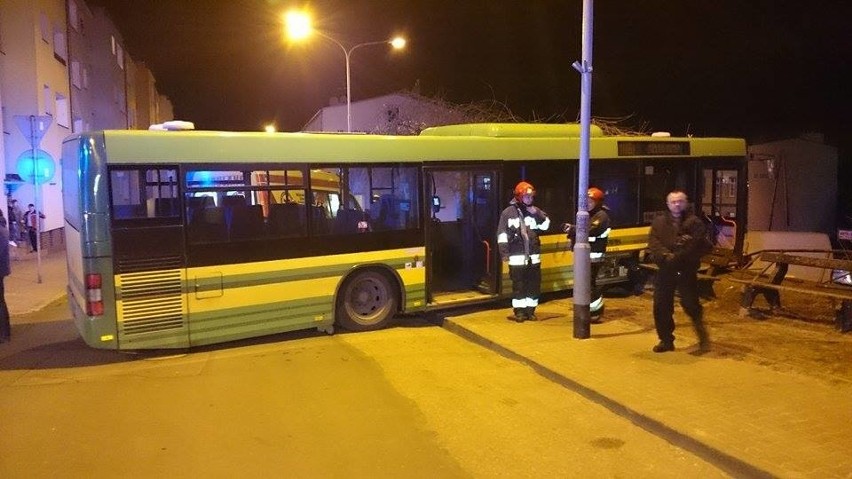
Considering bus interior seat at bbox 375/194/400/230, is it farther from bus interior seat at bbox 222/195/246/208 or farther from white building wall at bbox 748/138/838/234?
white building wall at bbox 748/138/838/234

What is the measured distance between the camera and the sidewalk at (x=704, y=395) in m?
5.02

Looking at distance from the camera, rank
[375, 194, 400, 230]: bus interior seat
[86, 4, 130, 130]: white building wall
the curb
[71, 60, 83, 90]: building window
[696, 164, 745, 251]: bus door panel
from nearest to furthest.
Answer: the curb
[375, 194, 400, 230]: bus interior seat
[696, 164, 745, 251]: bus door panel
[71, 60, 83, 90]: building window
[86, 4, 130, 130]: white building wall

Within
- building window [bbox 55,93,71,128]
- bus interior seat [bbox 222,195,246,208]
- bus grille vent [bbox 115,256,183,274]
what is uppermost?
building window [bbox 55,93,71,128]

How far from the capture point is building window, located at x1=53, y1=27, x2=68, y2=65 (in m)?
24.8

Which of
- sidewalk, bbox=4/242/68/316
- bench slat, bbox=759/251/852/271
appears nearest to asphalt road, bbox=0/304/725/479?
sidewalk, bbox=4/242/68/316

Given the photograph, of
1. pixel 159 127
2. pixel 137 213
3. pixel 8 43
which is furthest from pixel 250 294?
pixel 8 43

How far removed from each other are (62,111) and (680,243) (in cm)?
2430

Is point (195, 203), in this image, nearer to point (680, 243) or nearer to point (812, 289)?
point (680, 243)

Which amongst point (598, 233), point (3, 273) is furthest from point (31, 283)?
point (598, 233)

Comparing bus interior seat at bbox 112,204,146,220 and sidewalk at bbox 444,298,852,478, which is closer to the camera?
sidewalk at bbox 444,298,852,478

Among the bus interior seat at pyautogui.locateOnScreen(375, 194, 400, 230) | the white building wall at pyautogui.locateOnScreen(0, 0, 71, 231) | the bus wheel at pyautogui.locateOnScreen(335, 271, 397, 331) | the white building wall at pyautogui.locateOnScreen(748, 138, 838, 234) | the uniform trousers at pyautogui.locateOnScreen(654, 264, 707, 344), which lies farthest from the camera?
the white building wall at pyautogui.locateOnScreen(0, 0, 71, 231)

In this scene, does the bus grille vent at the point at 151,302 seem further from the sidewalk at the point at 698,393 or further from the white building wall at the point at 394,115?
the white building wall at the point at 394,115

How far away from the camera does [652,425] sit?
5773 mm

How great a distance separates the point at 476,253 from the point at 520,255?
1.65 metres
